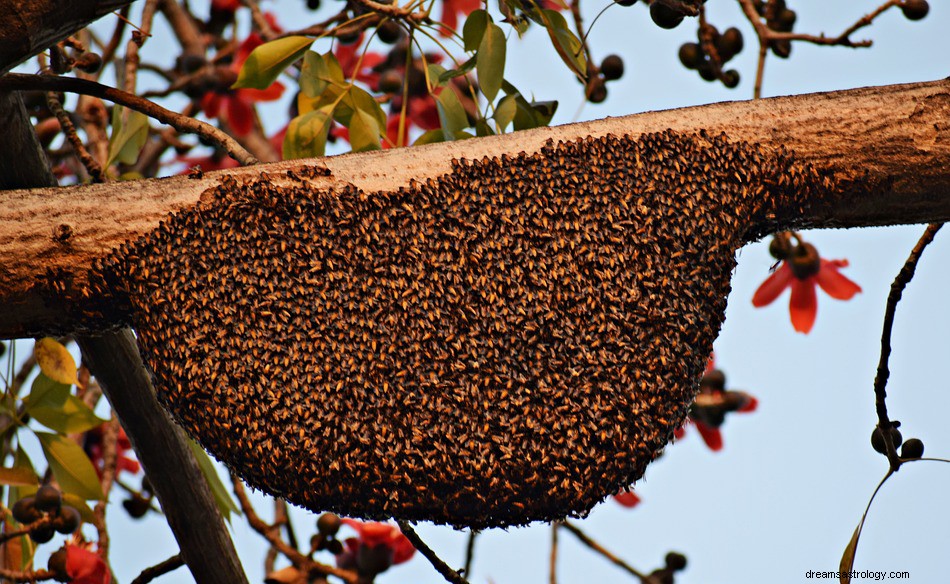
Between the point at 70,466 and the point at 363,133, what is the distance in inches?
34.7

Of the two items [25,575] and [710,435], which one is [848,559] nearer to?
[710,435]

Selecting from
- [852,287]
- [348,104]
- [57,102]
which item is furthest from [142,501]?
[852,287]

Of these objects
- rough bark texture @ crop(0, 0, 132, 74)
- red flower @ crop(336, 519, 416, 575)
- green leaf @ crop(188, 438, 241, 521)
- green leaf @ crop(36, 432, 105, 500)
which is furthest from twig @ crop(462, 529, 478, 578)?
rough bark texture @ crop(0, 0, 132, 74)

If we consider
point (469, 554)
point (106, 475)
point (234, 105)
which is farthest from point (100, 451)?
point (469, 554)

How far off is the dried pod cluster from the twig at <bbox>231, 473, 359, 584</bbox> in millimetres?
811

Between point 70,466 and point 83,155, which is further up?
point 83,155

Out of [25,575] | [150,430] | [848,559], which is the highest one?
[150,430]

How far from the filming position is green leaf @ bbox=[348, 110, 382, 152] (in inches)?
68.0

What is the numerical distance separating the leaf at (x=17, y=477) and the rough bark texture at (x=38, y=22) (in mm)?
884

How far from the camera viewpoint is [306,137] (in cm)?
175

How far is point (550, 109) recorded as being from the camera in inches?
74.2

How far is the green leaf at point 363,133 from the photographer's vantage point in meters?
1.73

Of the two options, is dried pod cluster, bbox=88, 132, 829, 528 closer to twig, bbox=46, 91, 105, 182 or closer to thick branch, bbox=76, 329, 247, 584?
thick branch, bbox=76, 329, 247, 584

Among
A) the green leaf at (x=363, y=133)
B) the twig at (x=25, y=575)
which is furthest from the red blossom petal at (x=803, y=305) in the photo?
the twig at (x=25, y=575)
